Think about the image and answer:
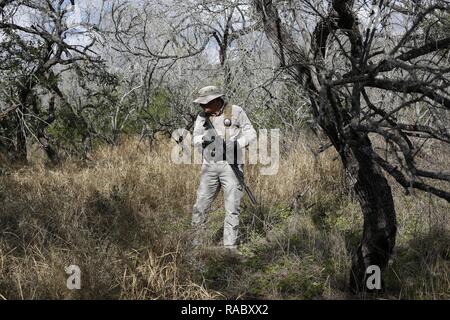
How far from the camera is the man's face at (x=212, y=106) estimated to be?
4.48 m

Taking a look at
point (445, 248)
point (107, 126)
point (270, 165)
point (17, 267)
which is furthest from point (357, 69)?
point (107, 126)

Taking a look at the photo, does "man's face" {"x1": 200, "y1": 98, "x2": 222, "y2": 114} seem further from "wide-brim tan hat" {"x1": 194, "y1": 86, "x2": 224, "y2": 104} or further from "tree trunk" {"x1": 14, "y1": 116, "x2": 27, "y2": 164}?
"tree trunk" {"x1": 14, "y1": 116, "x2": 27, "y2": 164}

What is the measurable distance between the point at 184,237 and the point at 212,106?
4.26 feet

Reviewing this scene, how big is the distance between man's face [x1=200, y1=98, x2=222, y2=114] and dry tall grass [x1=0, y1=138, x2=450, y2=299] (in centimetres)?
109

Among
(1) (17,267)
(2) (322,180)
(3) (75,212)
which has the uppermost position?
(2) (322,180)

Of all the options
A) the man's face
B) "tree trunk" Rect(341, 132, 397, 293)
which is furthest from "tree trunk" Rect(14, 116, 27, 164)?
"tree trunk" Rect(341, 132, 397, 293)

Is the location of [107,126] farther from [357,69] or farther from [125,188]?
[357,69]

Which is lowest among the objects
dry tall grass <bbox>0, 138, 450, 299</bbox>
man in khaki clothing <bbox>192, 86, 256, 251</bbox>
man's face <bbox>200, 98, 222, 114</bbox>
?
dry tall grass <bbox>0, 138, 450, 299</bbox>

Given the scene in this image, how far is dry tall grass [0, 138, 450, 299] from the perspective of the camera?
11.1 ft

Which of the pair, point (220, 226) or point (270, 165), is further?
point (270, 165)

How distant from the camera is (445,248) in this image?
4.05 m

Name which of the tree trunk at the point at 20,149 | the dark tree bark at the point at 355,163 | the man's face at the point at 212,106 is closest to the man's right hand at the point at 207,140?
the man's face at the point at 212,106

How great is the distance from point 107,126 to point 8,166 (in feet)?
9.53

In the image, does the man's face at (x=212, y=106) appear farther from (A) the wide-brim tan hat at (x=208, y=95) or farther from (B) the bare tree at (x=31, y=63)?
(B) the bare tree at (x=31, y=63)
